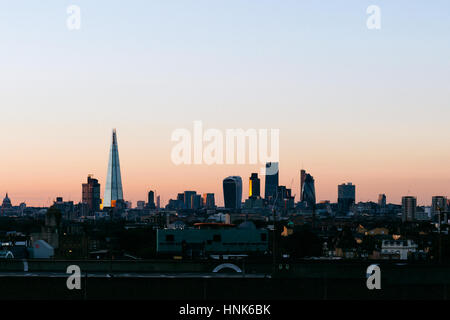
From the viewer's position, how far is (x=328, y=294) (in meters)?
41.6

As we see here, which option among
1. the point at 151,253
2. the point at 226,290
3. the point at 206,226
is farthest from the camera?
the point at 206,226

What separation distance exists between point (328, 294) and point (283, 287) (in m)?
2.36
